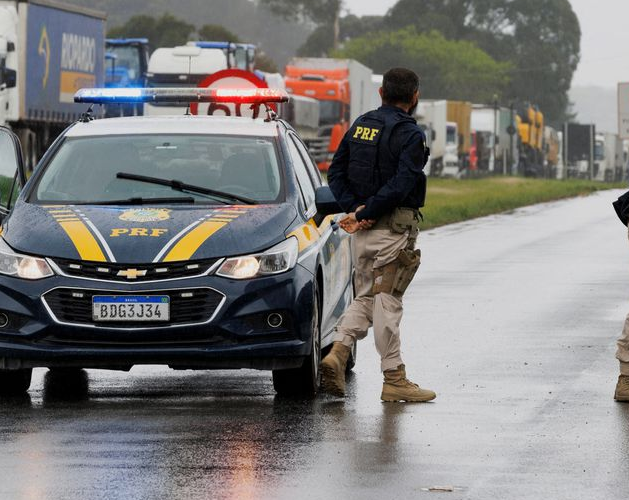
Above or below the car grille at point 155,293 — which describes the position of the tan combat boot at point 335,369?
below

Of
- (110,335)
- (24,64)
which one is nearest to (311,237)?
(110,335)

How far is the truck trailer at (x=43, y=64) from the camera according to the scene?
139 feet

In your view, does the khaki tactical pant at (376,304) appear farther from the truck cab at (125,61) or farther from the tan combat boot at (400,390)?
the truck cab at (125,61)

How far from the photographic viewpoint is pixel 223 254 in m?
9.89

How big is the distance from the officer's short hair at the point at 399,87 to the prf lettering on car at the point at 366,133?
0.18 meters

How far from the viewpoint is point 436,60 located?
137 meters

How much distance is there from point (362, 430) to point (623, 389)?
1.73 metres

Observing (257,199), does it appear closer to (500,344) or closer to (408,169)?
(408,169)

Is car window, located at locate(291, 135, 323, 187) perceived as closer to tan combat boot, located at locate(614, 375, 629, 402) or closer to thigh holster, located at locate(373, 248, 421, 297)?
thigh holster, located at locate(373, 248, 421, 297)

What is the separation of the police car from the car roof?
0.90 feet

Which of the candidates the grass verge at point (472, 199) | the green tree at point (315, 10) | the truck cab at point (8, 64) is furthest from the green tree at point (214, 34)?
the truck cab at point (8, 64)

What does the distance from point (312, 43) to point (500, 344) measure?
13104 cm

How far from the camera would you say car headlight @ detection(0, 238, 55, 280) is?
9.84 m

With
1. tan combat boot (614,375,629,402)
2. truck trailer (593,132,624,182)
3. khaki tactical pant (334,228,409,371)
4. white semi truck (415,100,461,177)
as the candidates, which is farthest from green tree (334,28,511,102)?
tan combat boot (614,375,629,402)
